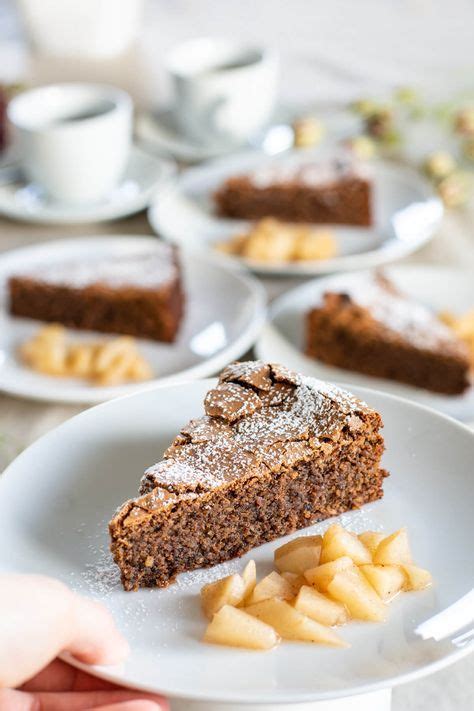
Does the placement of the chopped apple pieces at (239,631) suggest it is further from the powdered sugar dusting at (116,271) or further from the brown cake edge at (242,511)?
the powdered sugar dusting at (116,271)

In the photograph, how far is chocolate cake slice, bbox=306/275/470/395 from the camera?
2.13 m

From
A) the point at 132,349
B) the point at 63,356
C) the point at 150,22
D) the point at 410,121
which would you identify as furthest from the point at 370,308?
the point at 150,22

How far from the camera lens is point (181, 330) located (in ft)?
7.68

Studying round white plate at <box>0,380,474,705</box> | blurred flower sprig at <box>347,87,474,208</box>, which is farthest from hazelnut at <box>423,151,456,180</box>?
round white plate at <box>0,380,474,705</box>

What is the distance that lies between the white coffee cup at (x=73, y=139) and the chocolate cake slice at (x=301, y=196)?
344 mm

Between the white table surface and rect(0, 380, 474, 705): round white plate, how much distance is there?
0.99 meters

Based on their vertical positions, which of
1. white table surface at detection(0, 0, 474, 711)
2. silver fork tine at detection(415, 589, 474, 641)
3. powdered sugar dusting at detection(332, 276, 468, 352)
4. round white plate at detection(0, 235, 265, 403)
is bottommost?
white table surface at detection(0, 0, 474, 711)

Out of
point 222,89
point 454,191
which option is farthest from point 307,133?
point 454,191

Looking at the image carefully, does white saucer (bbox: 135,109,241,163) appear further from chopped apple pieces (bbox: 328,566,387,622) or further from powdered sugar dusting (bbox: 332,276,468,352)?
chopped apple pieces (bbox: 328,566,387,622)

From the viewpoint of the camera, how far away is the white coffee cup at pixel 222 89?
3068 millimetres

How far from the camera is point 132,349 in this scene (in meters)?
2.20

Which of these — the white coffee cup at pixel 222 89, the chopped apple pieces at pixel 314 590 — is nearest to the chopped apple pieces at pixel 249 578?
the chopped apple pieces at pixel 314 590

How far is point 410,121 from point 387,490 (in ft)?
7.15

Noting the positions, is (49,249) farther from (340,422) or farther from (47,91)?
(340,422)
